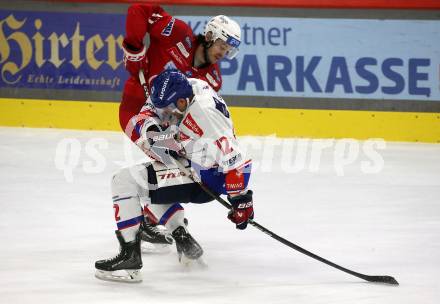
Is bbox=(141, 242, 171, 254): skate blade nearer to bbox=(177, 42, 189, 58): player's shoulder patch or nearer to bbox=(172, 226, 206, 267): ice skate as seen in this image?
bbox=(172, 226, 206, 267): ice skate

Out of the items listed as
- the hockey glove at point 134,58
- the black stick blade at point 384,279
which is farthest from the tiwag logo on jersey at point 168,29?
the black stick blade at point 384,279

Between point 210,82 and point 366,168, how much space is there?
88.4 inches

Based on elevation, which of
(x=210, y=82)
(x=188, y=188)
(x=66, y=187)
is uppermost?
(x=210, y=82)

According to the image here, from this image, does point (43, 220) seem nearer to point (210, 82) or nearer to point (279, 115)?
point (210, 82)

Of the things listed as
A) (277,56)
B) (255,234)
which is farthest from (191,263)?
(277,56)

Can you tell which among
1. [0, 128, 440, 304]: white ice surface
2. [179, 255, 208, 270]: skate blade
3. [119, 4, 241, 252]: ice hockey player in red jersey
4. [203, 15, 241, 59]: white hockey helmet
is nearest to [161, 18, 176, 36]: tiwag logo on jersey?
[119, 4, 241, 252]: ice hockey player in red jersey

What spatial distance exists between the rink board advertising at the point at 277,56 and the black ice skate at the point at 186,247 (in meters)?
3.80

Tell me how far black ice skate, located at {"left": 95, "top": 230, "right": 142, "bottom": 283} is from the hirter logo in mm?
553

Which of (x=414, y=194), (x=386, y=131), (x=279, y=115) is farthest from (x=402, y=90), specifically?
(x=414, y=194)

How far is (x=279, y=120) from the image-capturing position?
8.29 meters

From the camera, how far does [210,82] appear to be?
5.31m

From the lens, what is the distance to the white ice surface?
4.17 metres

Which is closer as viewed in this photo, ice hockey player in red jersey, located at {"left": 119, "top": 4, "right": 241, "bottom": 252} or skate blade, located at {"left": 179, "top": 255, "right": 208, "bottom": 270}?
skate blade, located at {"left": 179, "top": 255, "right": 208, "bottom": 270}

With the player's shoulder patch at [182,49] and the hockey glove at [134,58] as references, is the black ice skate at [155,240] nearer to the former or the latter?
the hockey glove at [134,58]
